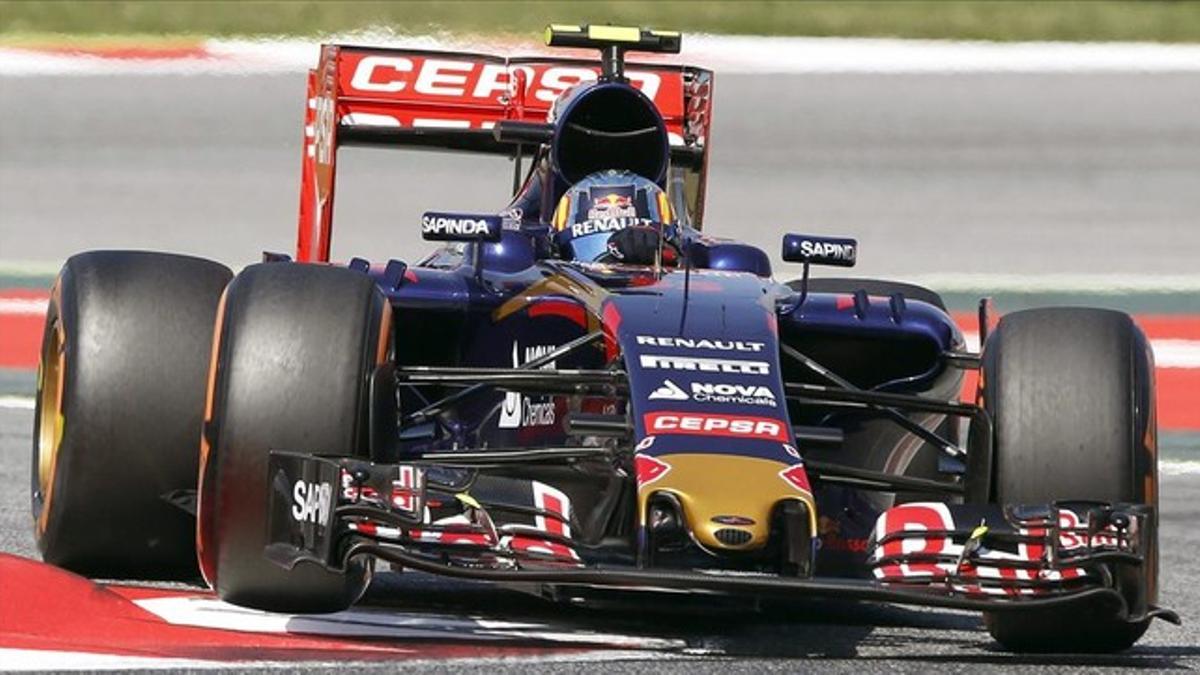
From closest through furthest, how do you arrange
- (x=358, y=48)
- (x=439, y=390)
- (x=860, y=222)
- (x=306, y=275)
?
(x=306, y=275)
(x=439, y=390)
(x=358, y=48)
(x=860, y=222)

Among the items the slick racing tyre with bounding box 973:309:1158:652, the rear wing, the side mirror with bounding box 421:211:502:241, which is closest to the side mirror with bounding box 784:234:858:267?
the side mirror with bounding box 421:211:502:241

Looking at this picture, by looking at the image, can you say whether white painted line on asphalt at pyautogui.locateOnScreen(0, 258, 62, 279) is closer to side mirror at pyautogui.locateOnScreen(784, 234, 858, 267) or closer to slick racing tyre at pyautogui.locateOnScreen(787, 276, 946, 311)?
slick racing tyre at pyautogui.locateOnScreen(787, 276, 946, 311)

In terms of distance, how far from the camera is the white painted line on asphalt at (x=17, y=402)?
12383 millimetres

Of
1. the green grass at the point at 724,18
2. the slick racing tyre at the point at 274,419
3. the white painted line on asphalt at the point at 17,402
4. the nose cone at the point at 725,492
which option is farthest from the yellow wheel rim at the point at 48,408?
the green grass at the point at 724,18

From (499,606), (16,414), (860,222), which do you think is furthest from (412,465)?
(860,222)

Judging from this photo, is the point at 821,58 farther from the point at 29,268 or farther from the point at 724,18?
the point at 29,268

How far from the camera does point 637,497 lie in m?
6.39

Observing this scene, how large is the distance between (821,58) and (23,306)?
5.43 m

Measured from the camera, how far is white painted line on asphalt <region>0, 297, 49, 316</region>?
13.4 meters

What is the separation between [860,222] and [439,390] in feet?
23.9

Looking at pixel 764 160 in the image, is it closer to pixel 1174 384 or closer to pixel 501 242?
pixel 1174 384

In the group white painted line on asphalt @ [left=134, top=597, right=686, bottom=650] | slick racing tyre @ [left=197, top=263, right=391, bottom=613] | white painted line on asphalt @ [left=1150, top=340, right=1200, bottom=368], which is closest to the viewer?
slick racing tyre @ [left=197, top=263, right=391, bottom=613]

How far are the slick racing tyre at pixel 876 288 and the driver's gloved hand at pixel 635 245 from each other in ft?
3.41

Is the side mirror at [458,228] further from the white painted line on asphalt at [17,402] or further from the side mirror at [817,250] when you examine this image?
the white painted line on asphalt at [17,402]
